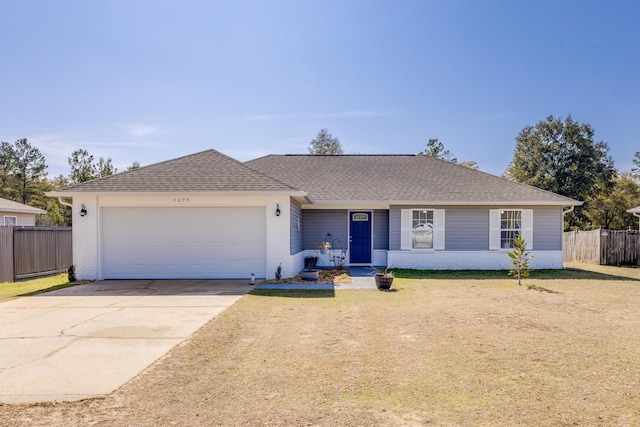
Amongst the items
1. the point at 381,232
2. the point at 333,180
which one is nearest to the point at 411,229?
the point at 381,232

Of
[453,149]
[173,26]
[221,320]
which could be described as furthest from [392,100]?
[453,149]

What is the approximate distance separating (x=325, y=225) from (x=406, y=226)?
3.20 metres

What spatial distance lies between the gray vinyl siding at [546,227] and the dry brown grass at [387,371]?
7404 millimetres

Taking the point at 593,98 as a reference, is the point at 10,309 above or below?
below

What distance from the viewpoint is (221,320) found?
23.0 feet

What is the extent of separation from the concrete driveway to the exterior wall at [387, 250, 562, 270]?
7016 mm

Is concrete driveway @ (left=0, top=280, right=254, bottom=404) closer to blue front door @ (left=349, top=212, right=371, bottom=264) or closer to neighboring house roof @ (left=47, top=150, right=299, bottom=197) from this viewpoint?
neighboring house roof @ (left=47, top=150, right=299, bottom=197)

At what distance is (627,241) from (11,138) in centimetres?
5005

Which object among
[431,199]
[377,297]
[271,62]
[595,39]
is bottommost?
[377,297]

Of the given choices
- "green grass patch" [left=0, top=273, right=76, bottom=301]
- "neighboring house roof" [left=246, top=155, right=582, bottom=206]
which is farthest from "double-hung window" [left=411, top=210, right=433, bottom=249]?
"green grass patch" [left=0, top=273, right=76, bottom=301]

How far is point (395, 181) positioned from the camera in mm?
16781

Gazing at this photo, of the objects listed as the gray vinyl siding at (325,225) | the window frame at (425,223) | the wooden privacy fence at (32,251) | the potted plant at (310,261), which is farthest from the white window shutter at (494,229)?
the wooden privacy fence at (32,251)

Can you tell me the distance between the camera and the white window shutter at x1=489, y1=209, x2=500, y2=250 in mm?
15203

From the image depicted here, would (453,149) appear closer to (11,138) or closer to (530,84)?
(530,84)
